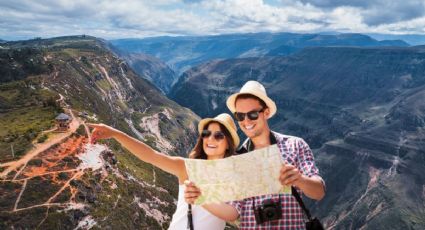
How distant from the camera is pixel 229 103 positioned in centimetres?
1095

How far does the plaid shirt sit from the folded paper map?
0.52 meters

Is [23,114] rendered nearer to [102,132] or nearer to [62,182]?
[62,182]

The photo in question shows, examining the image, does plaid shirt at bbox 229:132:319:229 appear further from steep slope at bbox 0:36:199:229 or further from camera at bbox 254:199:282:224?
steep slope at bbox 0:36:199:229

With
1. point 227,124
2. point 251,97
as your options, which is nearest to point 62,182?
point 227,124

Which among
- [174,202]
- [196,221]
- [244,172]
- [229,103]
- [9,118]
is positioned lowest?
[174,202]

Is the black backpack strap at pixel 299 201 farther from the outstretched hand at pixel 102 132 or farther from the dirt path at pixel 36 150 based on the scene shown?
the dirt path at pixel 36 150

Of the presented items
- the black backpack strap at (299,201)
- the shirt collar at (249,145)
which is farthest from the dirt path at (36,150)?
the black backpack strap at (299,201)

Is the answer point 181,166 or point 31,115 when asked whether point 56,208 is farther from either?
point 181,166

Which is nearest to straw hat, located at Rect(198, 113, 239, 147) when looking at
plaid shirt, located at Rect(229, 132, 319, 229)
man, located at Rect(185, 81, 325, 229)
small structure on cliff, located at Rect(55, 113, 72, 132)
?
man, located at Rect(185, 81, 325, 229)

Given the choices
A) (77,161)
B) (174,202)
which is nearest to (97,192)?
(77,161)

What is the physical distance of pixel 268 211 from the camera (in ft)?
28.5

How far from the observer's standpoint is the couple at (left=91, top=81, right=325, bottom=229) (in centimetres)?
876

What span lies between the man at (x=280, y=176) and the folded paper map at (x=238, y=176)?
19 centimetres

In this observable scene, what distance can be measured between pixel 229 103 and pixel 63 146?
272ft
